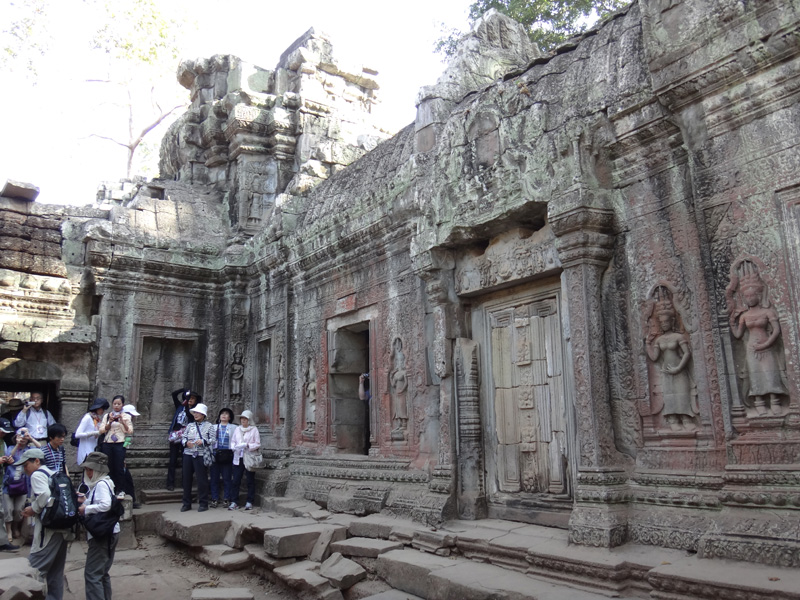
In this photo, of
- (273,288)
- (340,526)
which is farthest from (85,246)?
(340,526)

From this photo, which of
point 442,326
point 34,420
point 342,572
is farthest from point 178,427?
point 442,326

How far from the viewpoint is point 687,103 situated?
16.3ft

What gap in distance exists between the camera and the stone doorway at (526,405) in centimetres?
600

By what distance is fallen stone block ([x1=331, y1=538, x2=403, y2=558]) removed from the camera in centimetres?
612

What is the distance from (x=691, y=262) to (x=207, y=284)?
319 inches

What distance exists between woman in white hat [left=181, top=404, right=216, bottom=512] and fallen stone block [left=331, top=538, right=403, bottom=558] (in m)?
2.93

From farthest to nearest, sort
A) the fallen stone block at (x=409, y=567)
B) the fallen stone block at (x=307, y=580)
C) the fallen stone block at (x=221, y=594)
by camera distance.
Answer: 1. the fallen stone block at (x=307, y=580)
2. the fallen stone block at (x=221, y=594)
3. the fallen stone block at (x=409, y=567)

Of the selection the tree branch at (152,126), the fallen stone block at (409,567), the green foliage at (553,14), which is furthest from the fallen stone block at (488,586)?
the tree branch at (152,126)

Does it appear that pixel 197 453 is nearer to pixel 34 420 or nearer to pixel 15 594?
pixel 34 420

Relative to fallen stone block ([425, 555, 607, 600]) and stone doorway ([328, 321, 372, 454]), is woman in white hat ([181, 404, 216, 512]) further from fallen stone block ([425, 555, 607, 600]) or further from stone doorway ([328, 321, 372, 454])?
fallen stone block ([425, 555, 607, 600])

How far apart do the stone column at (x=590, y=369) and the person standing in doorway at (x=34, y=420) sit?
6.53 m

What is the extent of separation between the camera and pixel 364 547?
620cm

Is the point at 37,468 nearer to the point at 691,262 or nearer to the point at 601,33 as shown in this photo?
the point at 691,262

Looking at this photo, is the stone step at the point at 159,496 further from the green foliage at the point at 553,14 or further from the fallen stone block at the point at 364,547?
the green foliage at the point at 553,14
